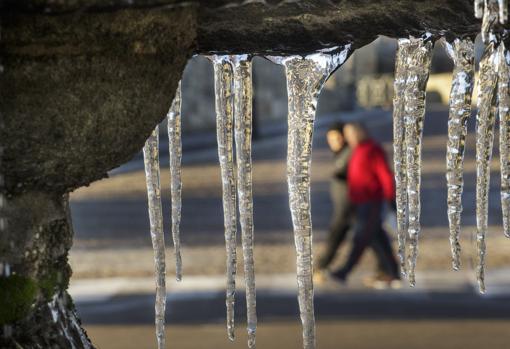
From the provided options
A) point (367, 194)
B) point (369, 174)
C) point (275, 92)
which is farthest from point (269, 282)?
point (275, 92)

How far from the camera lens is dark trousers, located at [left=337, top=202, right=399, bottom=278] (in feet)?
27.2

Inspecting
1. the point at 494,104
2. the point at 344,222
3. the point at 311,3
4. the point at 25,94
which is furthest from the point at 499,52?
the point at 344,222

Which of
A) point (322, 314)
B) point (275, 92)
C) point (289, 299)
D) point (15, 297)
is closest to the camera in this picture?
point (15, 297)

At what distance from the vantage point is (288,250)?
9.74m

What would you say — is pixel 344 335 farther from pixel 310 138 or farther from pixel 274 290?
pixel 310 138

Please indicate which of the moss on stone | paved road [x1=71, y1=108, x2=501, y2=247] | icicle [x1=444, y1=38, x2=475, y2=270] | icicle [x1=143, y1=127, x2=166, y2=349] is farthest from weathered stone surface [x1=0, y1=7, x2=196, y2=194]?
paved road [x1=71, y1=108, x2=501, y2=247]

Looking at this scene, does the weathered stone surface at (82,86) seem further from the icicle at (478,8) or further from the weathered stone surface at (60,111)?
the icicle at (478,8)

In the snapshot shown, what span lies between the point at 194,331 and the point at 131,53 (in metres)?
5.63

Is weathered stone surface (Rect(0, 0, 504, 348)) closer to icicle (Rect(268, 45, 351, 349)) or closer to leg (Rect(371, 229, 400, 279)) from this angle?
icicle (Rect(268, 45, 351, 349))

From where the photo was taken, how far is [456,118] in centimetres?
212

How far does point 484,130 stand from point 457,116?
0.07 m

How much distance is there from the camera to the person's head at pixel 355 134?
849 centimetres

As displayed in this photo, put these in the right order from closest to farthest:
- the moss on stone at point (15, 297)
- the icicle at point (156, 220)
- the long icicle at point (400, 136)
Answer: the moss on stone at point (15, 297) < the long icicle at point (400, 136) < the icicle at point (156, 220)

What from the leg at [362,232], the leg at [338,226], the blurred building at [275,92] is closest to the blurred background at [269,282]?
the leg at [362,232]
